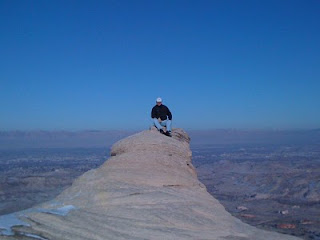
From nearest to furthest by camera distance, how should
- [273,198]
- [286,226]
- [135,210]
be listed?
[135,210]
[286,226]
[273,198]

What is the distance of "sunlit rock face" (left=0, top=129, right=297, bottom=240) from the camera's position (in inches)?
265

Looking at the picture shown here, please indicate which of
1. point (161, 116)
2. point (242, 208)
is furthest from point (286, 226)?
point (161, 116)

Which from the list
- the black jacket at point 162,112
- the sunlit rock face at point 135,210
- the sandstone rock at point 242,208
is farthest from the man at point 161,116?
the sandstone rock at point 242,208

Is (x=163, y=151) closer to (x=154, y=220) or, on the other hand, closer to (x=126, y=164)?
(x=126, y=164)

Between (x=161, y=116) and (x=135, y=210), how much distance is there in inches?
259

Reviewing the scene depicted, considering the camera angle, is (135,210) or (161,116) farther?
(161,116)

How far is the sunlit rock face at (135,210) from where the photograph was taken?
672 cm

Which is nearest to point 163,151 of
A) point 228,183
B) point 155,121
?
point 155,121

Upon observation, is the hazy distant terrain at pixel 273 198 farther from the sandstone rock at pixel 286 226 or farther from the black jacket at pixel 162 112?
the black jacket at pixel 162 112

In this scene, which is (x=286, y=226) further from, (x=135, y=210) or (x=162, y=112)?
(x=135, y=210)

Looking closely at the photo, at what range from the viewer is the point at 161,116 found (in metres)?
14.1

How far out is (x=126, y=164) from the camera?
1056 cm

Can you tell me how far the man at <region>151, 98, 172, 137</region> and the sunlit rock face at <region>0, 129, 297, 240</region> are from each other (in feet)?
8.69

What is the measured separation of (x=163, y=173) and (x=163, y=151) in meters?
1.48
